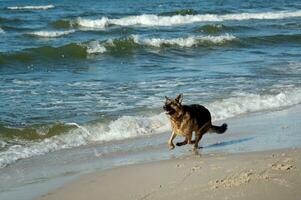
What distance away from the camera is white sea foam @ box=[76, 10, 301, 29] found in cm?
3359

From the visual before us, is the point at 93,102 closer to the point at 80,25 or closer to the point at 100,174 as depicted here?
the point at 100,174

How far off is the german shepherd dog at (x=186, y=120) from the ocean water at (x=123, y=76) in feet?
4.49

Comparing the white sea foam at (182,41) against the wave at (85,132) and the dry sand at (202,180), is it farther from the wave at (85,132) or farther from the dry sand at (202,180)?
the dry sand at (202,180)

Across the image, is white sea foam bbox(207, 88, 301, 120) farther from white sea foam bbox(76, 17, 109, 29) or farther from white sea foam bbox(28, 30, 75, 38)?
white sea foam bbox(76, 17, 109, 29)

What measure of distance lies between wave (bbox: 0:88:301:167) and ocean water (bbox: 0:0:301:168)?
0.05ft

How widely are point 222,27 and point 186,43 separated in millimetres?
6797

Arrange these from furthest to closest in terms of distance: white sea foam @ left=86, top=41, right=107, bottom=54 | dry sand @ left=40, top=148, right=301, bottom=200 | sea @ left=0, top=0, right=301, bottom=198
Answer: white sea foam @ left=86, top=41, right=107, bottom=54 < sea @ left=0, top=0, right=301, bottom=198 < dry sand @ left=40, top=148, right=301, bottom=200

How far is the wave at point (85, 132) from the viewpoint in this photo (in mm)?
9281

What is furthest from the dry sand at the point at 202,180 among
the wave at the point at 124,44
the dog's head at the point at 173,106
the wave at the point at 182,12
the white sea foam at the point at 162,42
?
the wave at the point at 182,12

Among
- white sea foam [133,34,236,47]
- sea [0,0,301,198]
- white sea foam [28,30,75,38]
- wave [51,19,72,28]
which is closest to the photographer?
sea [0,0,301,198]

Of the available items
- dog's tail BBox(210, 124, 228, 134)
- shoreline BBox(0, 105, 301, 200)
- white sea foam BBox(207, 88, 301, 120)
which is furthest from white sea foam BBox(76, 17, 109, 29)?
dog's tail BBox(210, 124, 228, 134)

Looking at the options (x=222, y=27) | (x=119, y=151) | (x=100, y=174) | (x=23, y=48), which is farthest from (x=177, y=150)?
(x=222, y=27)

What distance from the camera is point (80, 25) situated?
1297 inches

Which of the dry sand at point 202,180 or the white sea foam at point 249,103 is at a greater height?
the dry sand at point 202,180
